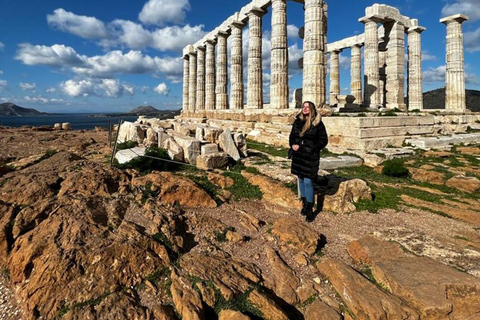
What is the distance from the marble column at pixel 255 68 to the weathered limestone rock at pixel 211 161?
15007mm

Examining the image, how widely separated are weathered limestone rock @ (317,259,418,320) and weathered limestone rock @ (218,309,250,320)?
1.41 metres

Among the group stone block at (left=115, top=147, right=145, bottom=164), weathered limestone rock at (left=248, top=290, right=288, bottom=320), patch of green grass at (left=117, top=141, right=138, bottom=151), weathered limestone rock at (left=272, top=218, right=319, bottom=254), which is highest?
patch of green grass at (left=117, top=141, right=138, bottom=151)

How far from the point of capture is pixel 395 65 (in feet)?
76.3

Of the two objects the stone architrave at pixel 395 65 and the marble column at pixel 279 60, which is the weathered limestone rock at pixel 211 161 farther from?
the stone architrave at pixel 395 65

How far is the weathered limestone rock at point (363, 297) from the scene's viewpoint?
3680mm

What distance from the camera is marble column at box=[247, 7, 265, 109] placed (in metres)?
23.2

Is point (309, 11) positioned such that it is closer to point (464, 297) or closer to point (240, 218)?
point (240, 218)

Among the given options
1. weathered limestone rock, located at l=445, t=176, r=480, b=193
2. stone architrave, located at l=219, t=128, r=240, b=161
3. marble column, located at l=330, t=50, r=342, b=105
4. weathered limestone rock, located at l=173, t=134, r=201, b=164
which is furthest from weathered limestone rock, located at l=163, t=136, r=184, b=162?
marble column, located at l=330, t=50, r=342, b=105

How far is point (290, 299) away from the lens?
4160 mm

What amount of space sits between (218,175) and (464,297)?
5.69m

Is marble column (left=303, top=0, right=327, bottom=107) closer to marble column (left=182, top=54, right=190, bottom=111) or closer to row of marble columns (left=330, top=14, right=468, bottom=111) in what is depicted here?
row of marble columns (left=330, top=14, right=468, bottom=111)

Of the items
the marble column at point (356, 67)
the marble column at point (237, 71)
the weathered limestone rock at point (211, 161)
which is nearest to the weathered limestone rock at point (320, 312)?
the weathered limestone rock at point (211, 161)

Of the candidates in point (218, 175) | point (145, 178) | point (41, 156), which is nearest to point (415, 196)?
point (218, 175)

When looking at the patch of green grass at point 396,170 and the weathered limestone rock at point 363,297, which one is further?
the patch of green grass at point 396,170
